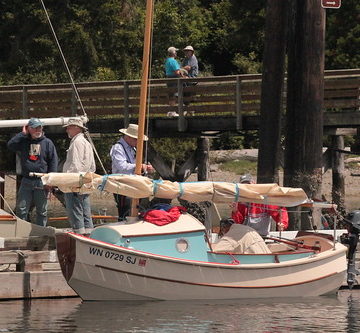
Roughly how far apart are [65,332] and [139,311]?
160 centimetres

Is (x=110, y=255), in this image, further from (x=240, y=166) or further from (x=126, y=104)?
(x=240, y=166)

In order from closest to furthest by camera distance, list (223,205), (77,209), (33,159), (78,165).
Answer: (78,165) < (77,209) < (33,159) < (223,205)

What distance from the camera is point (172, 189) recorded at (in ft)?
55.2

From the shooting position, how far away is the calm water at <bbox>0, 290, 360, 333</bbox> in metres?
15.0

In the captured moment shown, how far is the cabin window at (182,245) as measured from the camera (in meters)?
16.5

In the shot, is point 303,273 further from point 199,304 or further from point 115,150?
point 115,150

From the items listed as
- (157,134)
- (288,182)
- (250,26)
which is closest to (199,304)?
(288,182)

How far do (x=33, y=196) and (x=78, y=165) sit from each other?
3.90 feet

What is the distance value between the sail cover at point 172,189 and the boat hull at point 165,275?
69cm

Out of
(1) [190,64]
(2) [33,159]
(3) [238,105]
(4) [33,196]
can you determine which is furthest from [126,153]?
(1) [190,64]

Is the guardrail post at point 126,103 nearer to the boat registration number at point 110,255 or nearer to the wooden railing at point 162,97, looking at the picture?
the wooden railing at point 162,97

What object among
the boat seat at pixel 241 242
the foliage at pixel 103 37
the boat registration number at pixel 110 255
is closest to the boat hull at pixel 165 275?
the boat registration number at pixel 110 255

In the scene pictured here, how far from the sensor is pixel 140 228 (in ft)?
53.9

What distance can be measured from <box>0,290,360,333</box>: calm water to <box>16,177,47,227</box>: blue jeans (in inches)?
69.5
